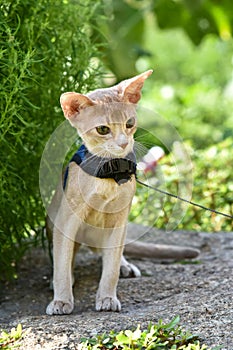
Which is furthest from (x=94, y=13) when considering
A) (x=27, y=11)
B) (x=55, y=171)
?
(x=55, y=171)

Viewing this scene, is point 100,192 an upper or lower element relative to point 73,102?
lower

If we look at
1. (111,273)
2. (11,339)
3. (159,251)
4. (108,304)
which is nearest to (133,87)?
(111,273)

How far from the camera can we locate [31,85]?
326cm

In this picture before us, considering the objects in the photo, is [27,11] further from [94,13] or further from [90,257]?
[90,257]

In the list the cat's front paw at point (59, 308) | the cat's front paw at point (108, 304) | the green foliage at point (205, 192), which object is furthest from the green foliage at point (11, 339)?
the green foliage at point (205, 192)

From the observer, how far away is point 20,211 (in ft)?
11.4

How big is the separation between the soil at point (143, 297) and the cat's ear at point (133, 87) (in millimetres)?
875

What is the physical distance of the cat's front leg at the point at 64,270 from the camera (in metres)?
3.12

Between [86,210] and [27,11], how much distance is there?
1000mm

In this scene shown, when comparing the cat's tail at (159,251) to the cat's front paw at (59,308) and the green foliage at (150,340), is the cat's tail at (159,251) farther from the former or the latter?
the green foliage at (150,340)

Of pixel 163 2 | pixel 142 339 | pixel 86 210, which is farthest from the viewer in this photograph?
pixel 163 2

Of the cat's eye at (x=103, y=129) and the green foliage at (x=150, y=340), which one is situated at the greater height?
the cat's eye at (x=103, y=129)

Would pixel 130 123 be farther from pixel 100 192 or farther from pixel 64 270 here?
pixel 64 270

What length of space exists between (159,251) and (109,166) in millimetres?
1125
